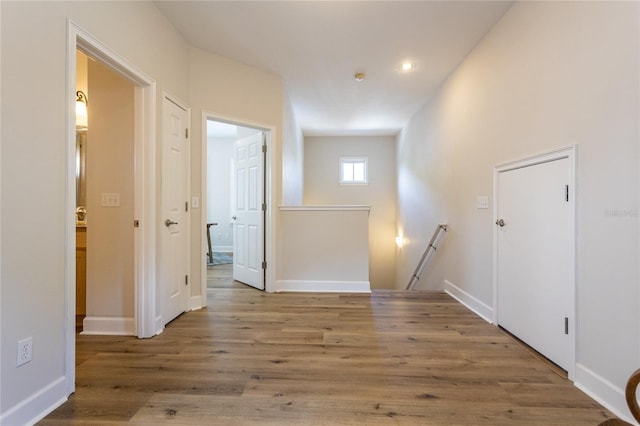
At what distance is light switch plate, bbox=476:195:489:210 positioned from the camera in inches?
112

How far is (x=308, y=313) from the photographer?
2.98 meters

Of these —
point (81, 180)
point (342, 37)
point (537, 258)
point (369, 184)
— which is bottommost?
point (537, 258)

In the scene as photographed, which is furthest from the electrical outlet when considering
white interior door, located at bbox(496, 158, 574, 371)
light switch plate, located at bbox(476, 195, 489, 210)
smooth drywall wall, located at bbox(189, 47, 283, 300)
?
light switch plate, located at bbox(476, 195, 489, 210)

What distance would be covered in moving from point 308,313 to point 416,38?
2905 millimetres

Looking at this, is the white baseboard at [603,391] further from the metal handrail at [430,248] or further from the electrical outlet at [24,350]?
the electrical outlet at [24,350]

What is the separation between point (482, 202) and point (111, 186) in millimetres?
3324

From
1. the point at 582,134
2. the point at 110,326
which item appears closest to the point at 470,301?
the point at 582,134

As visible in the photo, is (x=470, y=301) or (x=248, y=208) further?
(x=248, y=208)

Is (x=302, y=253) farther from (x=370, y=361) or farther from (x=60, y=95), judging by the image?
(x=60, y=95)

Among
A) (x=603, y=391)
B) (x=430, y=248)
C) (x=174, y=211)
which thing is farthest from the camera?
(x=430, y=248)

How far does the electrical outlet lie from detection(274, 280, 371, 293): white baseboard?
2.49 m

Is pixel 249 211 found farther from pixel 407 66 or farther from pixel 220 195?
pixel 220 195

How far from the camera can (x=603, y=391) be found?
1598 millimetres

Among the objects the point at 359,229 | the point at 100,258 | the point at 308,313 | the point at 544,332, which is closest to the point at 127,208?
the point at 100,258
